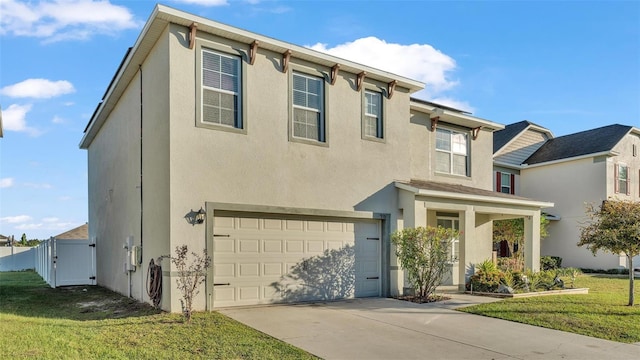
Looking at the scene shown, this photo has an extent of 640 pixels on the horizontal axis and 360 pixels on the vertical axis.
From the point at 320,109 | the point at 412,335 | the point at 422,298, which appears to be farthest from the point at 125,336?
the point at 422,298

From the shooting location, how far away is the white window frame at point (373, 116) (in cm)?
1262

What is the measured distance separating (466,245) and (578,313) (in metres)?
3.81

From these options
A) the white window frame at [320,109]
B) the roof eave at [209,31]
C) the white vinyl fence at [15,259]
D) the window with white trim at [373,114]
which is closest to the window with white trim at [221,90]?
the roof eave at [209,31]

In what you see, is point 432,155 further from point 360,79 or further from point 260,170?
point 260,170

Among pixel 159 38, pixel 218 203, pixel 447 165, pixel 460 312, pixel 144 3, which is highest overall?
pixel 144 3

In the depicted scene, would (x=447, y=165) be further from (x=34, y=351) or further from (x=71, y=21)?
(x=34, y=351)

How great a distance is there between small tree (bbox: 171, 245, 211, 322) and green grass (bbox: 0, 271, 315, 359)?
1.33ft

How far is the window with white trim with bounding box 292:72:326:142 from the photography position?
11.5 metres

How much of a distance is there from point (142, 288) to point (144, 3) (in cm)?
645

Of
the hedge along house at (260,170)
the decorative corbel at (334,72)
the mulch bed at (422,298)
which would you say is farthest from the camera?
the decorative corbel at (334,72)

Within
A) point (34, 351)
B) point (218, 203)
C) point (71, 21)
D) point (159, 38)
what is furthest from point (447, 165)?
point (34, 351)

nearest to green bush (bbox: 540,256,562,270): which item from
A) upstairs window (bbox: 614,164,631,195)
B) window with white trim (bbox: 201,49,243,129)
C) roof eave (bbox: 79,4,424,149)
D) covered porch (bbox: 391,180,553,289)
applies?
upstairs window (bbox: 614,164,631,195)

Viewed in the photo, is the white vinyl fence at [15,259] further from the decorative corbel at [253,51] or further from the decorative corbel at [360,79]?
the decorative corbel at [360,79]

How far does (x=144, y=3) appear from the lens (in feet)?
32.6
